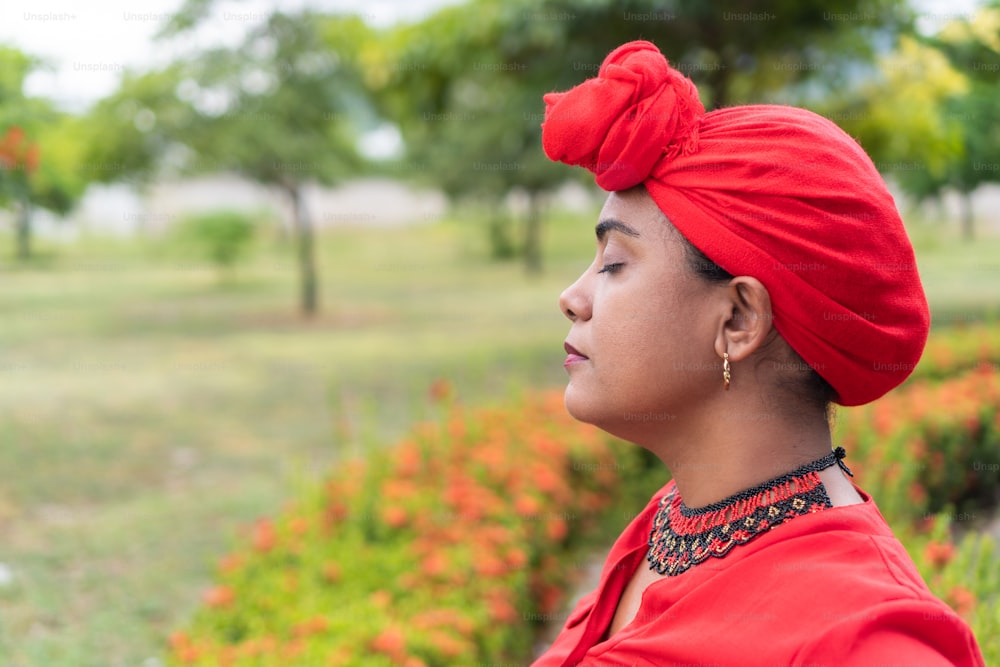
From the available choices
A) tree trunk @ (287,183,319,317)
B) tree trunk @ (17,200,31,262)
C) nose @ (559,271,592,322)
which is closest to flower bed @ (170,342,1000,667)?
nose @ (559,271,592,322)

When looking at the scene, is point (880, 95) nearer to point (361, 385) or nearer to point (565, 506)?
point (361, 385)

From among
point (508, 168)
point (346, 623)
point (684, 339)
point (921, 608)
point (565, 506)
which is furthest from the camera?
point (508, 168)

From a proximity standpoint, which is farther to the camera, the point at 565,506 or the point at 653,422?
the point at 565,506

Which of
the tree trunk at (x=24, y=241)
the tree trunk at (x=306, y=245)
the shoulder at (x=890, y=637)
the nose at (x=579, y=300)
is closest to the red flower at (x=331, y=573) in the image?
the nose at (x=579, y=300)

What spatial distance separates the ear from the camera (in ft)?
4.30

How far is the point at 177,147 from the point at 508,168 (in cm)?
1015

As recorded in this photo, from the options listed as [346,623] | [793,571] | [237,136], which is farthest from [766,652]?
[237,136]

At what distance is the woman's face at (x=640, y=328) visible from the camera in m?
1.37

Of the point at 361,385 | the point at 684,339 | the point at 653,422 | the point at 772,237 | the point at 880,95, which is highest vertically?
the point at 880,95

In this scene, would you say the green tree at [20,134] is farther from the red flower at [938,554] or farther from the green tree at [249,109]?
the green tree at [249,109]

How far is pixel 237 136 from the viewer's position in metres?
16.2

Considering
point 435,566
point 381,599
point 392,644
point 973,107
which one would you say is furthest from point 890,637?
point 973,107

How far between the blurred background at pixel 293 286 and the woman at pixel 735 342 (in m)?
3.36

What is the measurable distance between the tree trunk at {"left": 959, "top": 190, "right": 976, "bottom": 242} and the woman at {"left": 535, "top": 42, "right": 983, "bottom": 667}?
17.1 m
